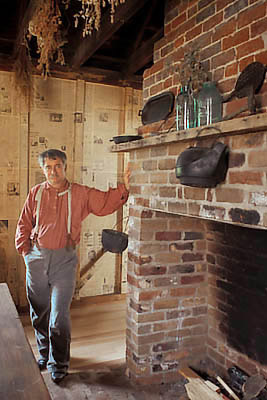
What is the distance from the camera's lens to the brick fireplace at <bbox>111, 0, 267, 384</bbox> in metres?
1.64

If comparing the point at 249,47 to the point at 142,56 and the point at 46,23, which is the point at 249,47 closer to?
the point at 46,23

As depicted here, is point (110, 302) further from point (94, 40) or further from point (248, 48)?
point (248, 48)

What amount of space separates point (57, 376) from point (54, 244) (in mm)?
873

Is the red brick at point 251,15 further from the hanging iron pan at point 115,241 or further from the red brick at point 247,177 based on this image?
the hanging iron pan at point 115,241

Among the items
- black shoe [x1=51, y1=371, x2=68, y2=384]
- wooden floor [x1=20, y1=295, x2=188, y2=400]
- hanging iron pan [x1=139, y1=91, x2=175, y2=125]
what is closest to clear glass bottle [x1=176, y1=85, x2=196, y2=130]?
hanging iron pan [x1=139, y1=91, x2=175, y2=125]

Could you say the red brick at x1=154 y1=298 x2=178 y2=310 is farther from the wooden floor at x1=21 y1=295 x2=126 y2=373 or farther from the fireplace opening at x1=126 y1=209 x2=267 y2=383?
the wooden floor at x1=21 y1=295 x2=126 y2=373

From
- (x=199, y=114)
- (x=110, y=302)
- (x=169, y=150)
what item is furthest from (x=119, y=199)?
(x=110, y=302)

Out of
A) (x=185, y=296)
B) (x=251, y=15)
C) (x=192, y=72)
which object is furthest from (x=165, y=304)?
(x=251, y=15)

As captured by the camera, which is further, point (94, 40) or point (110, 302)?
point (110, 302)

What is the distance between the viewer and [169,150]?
2.06m

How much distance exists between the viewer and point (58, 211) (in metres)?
2.65

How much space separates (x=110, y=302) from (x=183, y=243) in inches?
69.1

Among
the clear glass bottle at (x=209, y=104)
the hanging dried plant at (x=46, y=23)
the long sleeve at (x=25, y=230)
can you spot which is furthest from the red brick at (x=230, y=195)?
the long sleeve at (x=25, y=230)

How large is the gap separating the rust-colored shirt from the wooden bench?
3.08 ft
